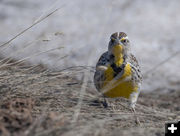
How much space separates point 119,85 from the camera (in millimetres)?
4582

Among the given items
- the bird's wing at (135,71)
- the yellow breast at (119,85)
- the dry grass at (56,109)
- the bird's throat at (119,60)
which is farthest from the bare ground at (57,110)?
the bird's throat at (119,60)

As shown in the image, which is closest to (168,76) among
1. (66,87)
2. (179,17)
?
(179,17)

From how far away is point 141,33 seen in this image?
357 inches

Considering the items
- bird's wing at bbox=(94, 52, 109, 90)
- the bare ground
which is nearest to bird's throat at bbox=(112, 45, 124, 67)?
bird's wing at bbox=(94, 52, 109, 90)

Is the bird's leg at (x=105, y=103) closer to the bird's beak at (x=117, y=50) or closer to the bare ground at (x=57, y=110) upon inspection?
the bare ground at (x=57, y=110)

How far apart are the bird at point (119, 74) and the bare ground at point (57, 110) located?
184 millimetres

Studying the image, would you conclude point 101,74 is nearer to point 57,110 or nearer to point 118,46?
point 118,46

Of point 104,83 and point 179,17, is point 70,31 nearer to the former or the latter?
point 179,17

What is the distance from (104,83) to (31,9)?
18.5 feet

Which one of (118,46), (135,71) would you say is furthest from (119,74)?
(118,46)

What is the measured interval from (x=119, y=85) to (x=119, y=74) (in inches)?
5.6

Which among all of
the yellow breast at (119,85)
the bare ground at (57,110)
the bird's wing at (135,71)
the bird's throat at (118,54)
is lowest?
the bare ground at (57,110)

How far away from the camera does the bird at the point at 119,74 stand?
462cm

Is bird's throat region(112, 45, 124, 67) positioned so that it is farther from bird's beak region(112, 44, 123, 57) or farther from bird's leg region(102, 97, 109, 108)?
bird's leg region(102, 97, 109, 108)
